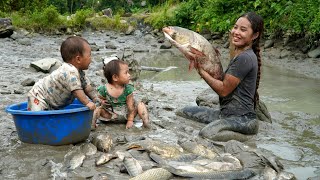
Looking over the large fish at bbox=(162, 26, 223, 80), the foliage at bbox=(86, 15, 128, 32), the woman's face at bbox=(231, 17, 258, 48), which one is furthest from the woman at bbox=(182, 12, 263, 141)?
the foliage at bbox=(86, 15, 128, 32)

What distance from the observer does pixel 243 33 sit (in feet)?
17.1

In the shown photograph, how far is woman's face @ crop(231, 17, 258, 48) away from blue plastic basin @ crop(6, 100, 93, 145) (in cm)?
195

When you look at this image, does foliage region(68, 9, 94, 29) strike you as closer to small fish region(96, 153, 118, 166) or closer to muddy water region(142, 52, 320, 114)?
muddy water region(142, 52, 320, 114)

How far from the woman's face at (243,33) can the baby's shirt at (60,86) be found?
1.87m

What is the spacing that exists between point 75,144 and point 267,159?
6.25 ft

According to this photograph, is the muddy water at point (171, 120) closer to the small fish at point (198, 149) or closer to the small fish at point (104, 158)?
the small fish at point (104, 158)

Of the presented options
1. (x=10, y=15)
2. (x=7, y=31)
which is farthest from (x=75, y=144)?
(x=10, y=15)

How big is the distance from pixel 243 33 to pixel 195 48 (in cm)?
59

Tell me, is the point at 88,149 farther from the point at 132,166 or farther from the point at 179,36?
the point at 179,36

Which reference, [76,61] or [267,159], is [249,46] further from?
[76,61]

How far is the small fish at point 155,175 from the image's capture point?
3401 mm

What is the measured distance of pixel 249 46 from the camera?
5.34m

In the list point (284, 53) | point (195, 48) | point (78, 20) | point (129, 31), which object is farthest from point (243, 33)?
point (78, 20)

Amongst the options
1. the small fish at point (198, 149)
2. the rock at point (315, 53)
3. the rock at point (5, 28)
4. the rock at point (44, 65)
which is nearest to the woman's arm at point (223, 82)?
the small fish at point (198, 149)
